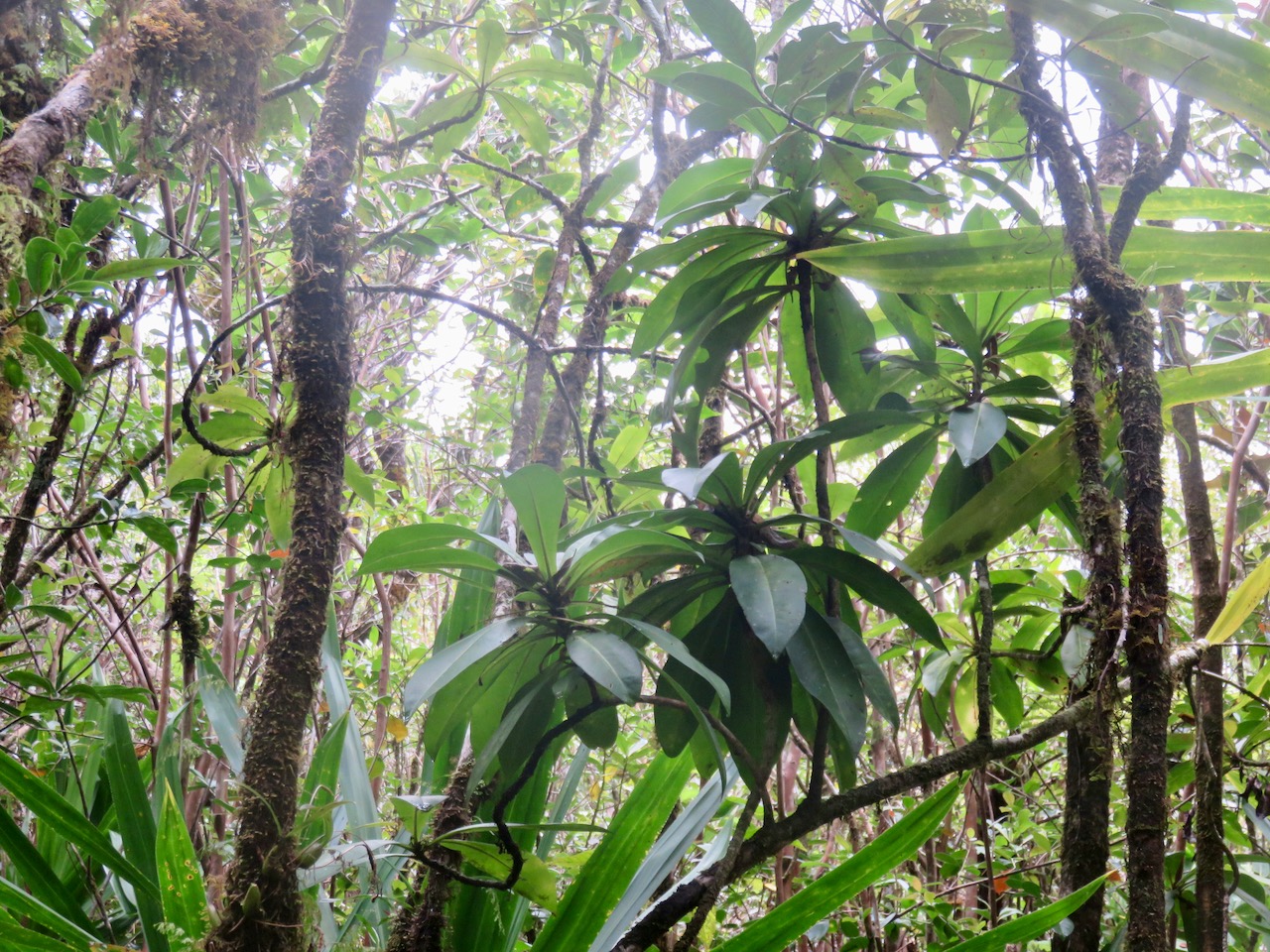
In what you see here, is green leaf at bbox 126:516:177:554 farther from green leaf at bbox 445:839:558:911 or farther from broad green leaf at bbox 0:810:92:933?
green leaf at bbox 445:839:558:911

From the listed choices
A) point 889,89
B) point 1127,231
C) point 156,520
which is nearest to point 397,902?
point 156,520

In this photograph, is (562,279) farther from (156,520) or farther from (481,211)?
(481,211)

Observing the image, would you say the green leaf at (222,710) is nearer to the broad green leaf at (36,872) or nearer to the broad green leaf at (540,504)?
the broad green leaf at (36,872)

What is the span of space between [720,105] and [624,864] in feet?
3.23

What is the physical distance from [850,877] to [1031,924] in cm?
17

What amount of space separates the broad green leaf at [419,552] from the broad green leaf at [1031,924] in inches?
24.1

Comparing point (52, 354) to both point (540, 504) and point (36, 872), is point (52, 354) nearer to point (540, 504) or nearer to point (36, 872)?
point (36, 872)

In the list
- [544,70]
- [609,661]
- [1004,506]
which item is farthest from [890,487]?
[544,70]

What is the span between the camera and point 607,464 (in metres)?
1.48

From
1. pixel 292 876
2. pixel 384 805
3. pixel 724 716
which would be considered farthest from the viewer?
pixel 384 805

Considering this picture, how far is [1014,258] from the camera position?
913 millimetres

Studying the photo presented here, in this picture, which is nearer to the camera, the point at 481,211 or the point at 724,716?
the point at 724,716

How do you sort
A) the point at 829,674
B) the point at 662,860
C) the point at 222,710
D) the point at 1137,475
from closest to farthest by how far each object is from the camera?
the point at 1137,475, the point at 829,674, the point at 662,860, the point at 222,710

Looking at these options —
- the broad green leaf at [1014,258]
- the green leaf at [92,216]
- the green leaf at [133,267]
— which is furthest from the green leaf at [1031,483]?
the green leaf at [92,216]
